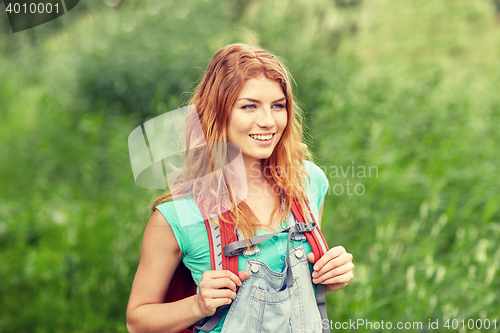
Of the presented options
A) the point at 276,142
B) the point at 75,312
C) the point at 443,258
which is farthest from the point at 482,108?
the point at 75,312

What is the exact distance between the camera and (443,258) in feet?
8.92

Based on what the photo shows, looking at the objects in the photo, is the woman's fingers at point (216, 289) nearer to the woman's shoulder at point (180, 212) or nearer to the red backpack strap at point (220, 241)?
the red backpack strap at point (220, 241)

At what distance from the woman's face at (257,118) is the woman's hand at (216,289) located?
37cm

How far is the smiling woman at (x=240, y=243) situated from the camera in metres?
1.11

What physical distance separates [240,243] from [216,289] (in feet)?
0.45

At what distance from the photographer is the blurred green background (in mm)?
2627

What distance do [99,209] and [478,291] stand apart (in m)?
2.88

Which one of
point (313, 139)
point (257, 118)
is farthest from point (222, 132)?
point (313, 139)

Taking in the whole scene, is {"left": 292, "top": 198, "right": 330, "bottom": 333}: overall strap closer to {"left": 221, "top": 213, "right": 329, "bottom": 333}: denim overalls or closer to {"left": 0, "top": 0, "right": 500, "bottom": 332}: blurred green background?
{"left": 221, "top": 213, "right": 329, "bottom": 333}: denim overalls

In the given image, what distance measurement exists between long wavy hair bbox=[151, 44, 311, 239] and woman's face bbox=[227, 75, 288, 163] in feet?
0.06

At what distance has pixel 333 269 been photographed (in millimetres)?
1135

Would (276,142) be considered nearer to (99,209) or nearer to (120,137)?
(99,209)

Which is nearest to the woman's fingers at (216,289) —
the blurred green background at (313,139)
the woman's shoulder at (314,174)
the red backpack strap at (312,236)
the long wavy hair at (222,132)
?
the long wavy hair at (222,132)

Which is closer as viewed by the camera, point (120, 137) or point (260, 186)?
point (260, 186)
